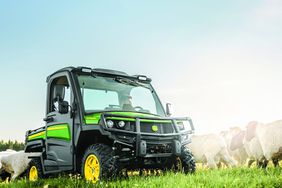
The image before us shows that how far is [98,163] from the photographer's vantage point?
7.37 m

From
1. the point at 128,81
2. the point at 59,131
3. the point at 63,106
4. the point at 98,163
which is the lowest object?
the point at 98,163

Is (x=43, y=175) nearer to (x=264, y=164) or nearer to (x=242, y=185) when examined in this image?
(x=242, y=185)

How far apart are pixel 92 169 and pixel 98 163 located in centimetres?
29

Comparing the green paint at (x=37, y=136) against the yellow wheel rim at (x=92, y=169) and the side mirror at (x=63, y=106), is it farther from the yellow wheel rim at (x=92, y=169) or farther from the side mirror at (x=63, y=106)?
the yellow wheel rim at (x=92, y=169)

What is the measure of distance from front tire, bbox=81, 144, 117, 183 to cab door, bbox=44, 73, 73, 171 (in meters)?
0.70

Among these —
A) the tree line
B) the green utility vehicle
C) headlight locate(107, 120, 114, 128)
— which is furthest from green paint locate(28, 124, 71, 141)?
the tree line

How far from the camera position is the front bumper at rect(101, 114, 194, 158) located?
746 cm

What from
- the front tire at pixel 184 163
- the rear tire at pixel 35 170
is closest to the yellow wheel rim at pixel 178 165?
Result: the front tire at pixel 184 163

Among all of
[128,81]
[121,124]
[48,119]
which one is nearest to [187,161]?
[121,124]

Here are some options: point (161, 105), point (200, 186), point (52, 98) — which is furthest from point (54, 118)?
point (200, 186)

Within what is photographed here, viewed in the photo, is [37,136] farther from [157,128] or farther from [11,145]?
[11,145]

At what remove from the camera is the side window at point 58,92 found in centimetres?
901

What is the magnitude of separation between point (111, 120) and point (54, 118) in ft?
6.82

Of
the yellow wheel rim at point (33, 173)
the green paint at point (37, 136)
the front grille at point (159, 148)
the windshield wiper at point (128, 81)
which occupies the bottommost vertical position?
the yellow wheel rim at point (33, 173)
